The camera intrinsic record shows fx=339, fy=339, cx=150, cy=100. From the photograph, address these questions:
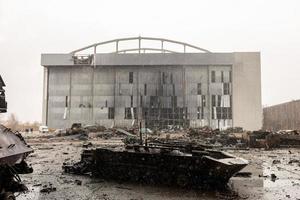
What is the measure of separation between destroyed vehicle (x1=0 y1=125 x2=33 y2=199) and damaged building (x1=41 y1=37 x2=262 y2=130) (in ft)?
124

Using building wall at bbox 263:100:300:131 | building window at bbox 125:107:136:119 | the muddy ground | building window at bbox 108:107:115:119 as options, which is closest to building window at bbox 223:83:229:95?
building wall at bbox 263:100:300:131

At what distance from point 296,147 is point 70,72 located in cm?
3498

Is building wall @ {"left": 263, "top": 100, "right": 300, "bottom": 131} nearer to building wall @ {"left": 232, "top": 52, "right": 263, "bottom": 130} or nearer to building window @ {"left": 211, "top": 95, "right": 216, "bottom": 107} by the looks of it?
building wall @ {"left": 232, "top": 52, "right": 263, "bottom": 130}

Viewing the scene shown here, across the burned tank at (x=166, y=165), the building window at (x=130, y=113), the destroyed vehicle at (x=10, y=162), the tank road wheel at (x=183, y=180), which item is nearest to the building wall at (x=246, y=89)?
the building window at (x=130, y=113)

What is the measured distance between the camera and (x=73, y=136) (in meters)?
31.0

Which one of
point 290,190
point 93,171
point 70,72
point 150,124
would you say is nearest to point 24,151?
point 93,171

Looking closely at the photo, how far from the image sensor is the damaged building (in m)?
46.3

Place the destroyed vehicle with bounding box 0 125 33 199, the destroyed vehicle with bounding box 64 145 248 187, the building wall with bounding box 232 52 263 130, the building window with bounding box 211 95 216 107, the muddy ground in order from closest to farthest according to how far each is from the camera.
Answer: the destroyed vehicle with bounding box 0 125 33 199 → the muddy ground → the destroyed vehicle with bounding box 64 145 248 187 → the building wall with bounding box 232 52 263 130 → the building window with bounding box 211 95 216 107

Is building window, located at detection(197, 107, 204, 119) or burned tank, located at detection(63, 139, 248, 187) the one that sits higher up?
building window, located at detection(197, 107, 204, 119)

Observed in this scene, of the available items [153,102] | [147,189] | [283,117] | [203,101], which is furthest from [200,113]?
[147,189]

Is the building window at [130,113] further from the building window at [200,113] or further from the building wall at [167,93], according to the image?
the building window at [200,113]

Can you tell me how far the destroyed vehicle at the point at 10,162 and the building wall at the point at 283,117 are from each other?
33118mm

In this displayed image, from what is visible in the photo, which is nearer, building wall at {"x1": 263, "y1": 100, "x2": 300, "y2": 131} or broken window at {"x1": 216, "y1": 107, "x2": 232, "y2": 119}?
building wall at {"x1": 263, "y1": 100, "x2": 300, "y2": 131}

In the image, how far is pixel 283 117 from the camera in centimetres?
4125
